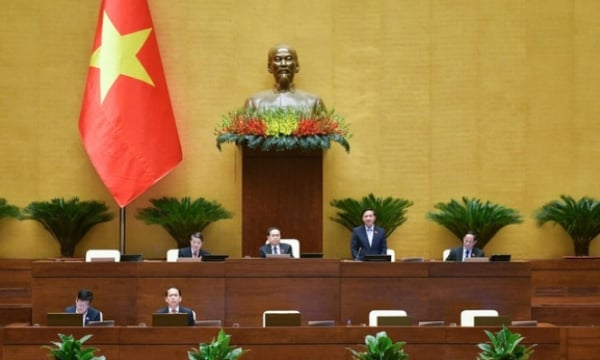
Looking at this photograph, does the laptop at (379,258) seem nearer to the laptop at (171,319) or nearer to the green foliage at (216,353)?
the laptop at (171,319)

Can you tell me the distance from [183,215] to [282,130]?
1917mm

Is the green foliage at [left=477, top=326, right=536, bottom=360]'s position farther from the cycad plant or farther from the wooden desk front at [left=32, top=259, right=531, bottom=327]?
the cycad plant

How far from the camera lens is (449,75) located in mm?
15750

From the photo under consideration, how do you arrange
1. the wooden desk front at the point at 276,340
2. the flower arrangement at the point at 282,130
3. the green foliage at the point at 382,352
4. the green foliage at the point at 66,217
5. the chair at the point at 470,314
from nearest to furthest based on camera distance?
1. the green foliage at the point at 382,352
2. the wooden desk front at the point at 276,340
3. the chair at the point at 470,314
4. the flower arrangement at the point at 282,130
5. the green foliage at the point at 66,217

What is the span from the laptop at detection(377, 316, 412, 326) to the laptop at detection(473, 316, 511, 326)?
65 centimetres

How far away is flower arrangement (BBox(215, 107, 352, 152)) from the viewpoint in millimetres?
13758

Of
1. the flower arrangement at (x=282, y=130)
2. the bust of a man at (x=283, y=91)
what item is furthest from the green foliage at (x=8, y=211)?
the bust of a man at (x=283, y=91)

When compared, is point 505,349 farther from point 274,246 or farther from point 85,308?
point 85,308

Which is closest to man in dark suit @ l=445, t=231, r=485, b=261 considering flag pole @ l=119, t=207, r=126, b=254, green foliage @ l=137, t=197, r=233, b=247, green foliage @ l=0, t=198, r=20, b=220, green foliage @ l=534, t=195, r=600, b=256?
green foliage @ l=534, t=195, r=600, b=256

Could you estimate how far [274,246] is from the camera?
13039 mm

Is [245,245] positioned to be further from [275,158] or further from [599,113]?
[599,113]

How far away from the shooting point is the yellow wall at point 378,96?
15.6 metres

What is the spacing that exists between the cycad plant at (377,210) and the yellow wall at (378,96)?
419 millimetres

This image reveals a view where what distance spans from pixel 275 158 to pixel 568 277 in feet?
12.9
